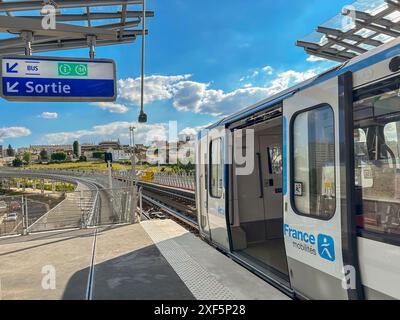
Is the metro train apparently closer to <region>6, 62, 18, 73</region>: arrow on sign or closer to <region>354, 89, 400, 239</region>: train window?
<region>354, 89, 400, 239</region>: train window

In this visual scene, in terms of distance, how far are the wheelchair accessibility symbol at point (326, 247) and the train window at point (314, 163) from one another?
0.21 m

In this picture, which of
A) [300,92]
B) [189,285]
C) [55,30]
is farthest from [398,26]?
[55,30]

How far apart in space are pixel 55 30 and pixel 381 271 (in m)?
5.54

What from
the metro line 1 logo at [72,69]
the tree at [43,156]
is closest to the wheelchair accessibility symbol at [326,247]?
the metro line 1 logo at [72,69]

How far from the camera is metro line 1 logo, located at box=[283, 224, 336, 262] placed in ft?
11.4

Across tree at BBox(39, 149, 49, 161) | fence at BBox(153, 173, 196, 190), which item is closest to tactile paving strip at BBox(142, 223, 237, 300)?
fence at BBox(153, 173, 196, 190)

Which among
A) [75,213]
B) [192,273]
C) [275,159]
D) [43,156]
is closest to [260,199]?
[275,159]

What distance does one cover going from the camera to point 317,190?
3.83 meters

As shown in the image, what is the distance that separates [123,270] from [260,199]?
3.33 metres

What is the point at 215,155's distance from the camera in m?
7.36

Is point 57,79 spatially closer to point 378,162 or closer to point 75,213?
point 378,162

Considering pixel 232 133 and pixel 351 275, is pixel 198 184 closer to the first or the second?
pixel 232 133

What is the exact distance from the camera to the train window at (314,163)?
3.60m

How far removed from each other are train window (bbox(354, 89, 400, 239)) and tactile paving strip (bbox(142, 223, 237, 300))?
1.89 m
